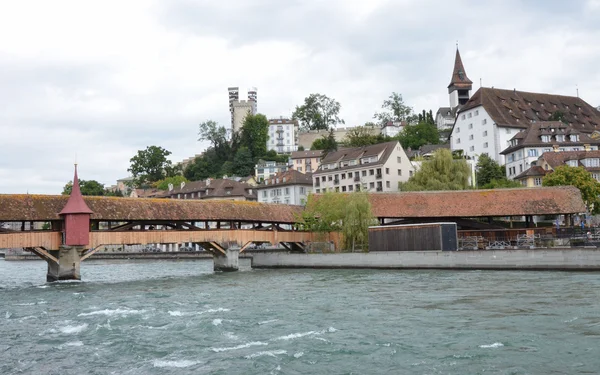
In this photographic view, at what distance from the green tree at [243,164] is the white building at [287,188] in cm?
2534

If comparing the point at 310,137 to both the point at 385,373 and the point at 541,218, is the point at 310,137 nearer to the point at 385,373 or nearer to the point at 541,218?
the point at 541,218

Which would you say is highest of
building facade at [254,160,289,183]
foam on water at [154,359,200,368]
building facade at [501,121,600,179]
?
building facade at [254,160,289,183]

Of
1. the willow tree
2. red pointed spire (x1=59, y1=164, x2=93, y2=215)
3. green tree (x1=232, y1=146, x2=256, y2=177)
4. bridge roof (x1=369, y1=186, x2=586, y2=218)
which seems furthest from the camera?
green tree (x1=232, y1=146, x2=256, y2=177)

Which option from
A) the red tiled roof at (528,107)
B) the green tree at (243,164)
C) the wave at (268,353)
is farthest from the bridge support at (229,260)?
the green tree at (243,164)

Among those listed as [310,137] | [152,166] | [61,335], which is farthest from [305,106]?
[61,335]

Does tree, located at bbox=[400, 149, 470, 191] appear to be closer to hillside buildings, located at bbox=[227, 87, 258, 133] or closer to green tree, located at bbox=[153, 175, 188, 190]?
green tree, located at bbox=[153, 175, 188, 190]

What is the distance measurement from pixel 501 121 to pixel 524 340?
59.8m

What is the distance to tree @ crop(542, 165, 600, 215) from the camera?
47.6 m

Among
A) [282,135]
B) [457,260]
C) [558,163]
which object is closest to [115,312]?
[457,260]

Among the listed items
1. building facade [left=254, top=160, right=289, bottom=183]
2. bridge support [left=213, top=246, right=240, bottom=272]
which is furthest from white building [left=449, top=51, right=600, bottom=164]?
bridge support [left=213, top=246, right=240, bottom=272]

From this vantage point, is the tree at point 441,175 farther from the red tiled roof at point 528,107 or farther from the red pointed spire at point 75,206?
the red pointed spire at point 75,206

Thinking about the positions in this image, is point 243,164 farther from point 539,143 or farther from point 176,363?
point 176,363

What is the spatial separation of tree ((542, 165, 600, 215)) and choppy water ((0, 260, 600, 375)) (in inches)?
957

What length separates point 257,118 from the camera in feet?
357
